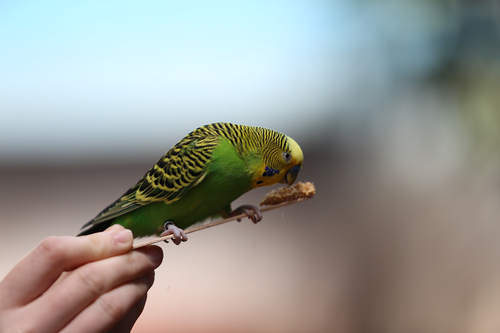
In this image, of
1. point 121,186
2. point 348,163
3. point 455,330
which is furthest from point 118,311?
point 455,330

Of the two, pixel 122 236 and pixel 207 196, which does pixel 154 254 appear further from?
pixel 207 196

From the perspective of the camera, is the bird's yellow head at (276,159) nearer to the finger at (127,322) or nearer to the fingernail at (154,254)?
the fingernail at (154,254)

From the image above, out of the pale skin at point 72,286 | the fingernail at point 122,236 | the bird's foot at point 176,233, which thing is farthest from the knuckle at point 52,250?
the bird's foot at point 176,233

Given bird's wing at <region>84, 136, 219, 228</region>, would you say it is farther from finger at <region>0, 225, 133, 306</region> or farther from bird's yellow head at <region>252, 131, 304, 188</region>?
finger at <region>0, 225, 133, 306</region>

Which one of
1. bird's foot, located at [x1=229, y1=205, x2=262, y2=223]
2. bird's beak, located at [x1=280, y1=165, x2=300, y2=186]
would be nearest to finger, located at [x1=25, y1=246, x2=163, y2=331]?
bird's foot, located at [x1=229, y1=205, x2=262, y2=223]

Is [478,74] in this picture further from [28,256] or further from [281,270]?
[28,256]

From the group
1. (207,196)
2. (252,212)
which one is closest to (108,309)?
(207,196)
